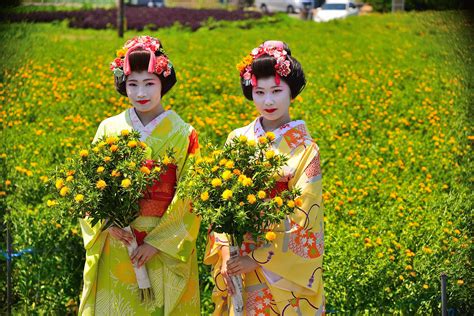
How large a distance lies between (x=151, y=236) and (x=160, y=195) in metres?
0.19

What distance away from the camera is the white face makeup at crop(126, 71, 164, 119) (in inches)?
134

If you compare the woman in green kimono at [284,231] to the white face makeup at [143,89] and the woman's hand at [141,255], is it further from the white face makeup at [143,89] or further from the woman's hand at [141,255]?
the white face makeup at [143,89]

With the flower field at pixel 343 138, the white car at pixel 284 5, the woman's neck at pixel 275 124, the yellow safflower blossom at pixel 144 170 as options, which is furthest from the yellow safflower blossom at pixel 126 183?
the white car at pixel 284 5

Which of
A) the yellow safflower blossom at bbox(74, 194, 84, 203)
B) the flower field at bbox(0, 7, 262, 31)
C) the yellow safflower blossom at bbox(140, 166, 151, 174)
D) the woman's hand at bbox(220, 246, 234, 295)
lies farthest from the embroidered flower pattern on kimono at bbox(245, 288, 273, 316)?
the flower field at bbox(0, 7, 262, 31)

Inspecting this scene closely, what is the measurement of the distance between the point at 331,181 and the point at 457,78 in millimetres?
4031

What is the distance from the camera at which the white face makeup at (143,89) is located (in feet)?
11.2

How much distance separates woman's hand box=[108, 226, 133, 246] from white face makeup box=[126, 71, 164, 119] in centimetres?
58

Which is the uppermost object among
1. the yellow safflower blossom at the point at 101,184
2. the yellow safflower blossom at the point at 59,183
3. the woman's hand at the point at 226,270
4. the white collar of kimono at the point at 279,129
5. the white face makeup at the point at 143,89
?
the white face makeup at the point at 143,89

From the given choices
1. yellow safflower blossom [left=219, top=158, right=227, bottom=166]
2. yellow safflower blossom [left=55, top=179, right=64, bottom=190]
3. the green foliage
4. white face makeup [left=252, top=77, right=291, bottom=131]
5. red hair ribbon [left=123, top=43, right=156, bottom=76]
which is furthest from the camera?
the green foliage

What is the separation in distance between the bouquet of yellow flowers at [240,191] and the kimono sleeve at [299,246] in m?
0.07

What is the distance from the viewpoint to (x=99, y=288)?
3.47m

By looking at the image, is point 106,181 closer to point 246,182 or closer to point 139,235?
point 139,235

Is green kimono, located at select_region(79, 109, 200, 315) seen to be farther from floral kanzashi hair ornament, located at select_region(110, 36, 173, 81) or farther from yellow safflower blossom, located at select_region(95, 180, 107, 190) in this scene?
yellow safflower blossom, located at select_region(95, 180, 107, 190)

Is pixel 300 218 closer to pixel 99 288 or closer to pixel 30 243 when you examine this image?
pixel 99 288
